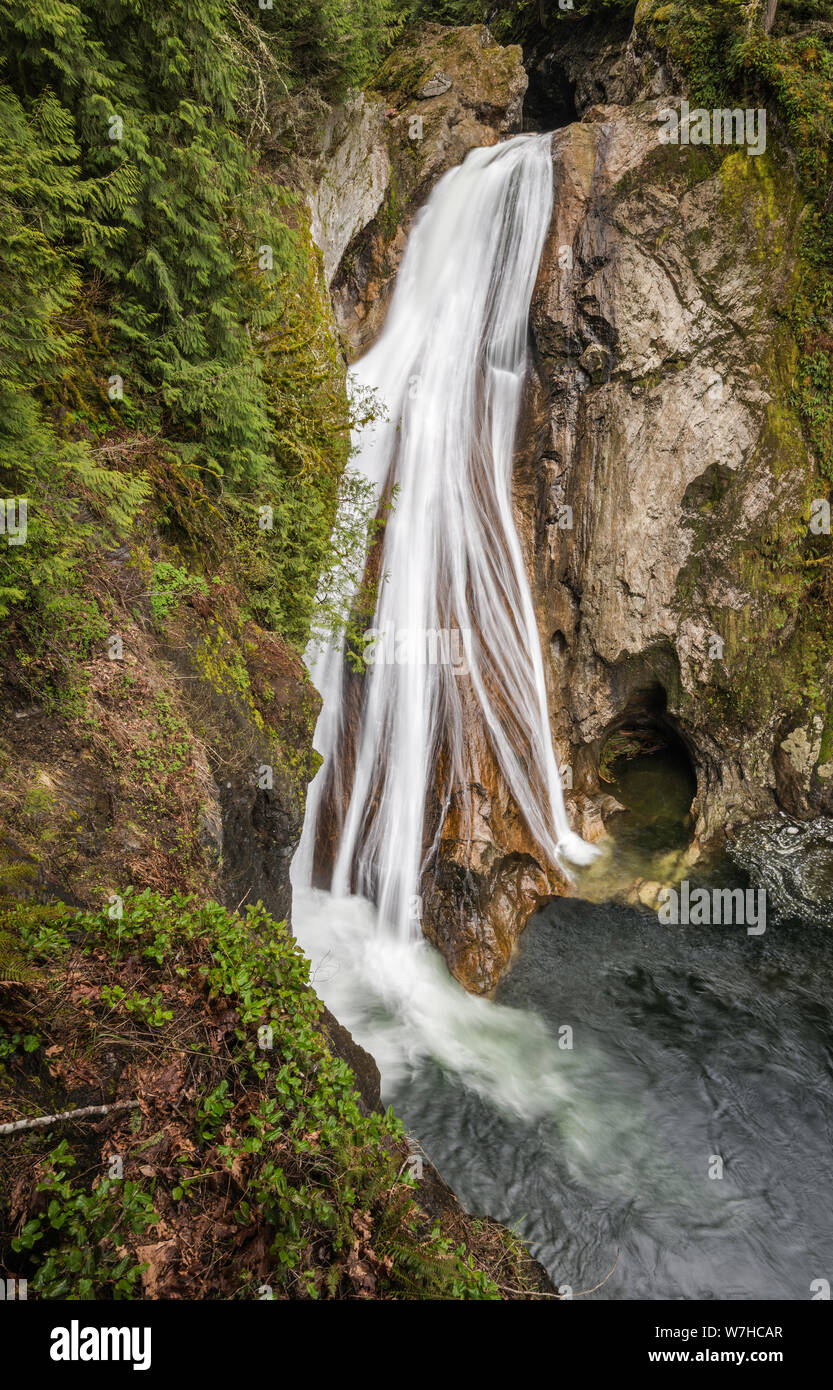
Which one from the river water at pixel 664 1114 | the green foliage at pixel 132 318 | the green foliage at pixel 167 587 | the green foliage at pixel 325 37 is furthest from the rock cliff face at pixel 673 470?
the green foliage at pixel 167 587

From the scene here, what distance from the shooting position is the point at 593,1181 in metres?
5.92

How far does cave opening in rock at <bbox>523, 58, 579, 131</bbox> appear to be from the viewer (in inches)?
648

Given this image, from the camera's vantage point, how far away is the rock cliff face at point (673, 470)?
1031cm

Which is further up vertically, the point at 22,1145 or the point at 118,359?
the point at 118,359

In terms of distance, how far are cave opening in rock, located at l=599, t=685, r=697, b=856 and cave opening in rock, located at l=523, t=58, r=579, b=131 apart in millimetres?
15649

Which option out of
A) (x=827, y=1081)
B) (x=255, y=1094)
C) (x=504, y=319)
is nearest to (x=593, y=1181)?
(x=827, y=1081)

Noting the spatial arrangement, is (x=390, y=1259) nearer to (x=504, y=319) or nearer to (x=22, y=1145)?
(x=22, y=1145)

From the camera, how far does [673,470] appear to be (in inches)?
415

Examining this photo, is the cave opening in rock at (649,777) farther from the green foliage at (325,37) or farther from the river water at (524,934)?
the green foliage at (325,37)

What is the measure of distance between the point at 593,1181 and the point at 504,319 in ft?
41.2

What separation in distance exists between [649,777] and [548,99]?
60.2ft

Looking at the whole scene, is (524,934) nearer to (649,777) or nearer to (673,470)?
(649,777)

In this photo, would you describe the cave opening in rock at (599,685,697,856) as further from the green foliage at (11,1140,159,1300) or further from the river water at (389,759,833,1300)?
the green foliage at (11,1140,159,1300)

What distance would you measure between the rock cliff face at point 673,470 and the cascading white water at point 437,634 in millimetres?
615
